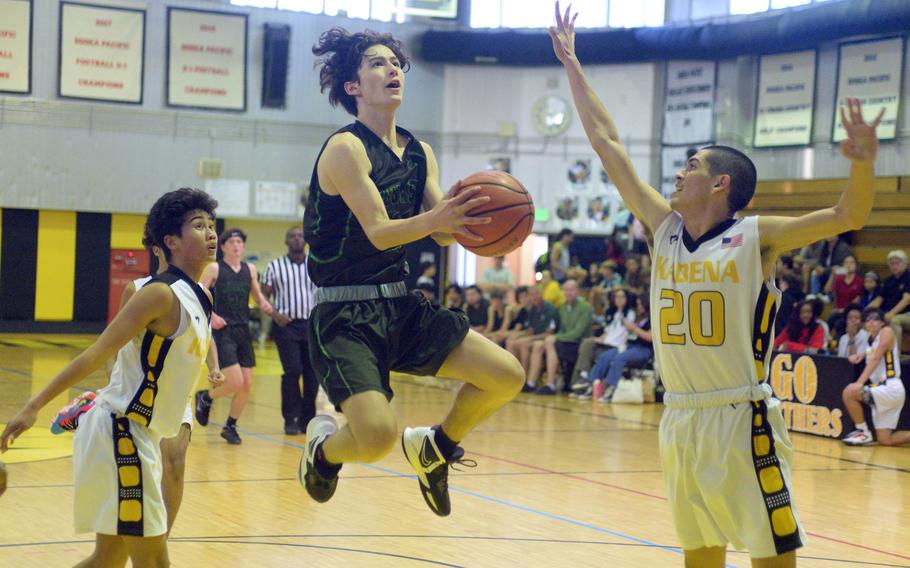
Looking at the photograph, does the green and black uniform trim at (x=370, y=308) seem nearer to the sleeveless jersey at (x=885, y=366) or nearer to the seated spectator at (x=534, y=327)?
the sleeveless jersey at (x=885, y=366)

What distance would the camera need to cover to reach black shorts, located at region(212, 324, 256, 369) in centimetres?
937

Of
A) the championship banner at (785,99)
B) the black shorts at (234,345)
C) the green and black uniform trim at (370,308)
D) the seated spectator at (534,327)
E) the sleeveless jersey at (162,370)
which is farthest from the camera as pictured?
the championship banner at (785,99)

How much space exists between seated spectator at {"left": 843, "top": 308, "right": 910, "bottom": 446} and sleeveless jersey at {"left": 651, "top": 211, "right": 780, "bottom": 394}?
7348mm

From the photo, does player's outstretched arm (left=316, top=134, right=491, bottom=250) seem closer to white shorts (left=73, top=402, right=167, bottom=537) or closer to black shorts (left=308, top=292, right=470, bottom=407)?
black shorts (left=308, top=292, right=470, bottom=407)

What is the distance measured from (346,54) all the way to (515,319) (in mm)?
11526

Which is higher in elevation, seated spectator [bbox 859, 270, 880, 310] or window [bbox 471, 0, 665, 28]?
window [bbox 471, 0, 665, 28]

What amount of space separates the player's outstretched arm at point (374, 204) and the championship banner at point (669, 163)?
706 inches

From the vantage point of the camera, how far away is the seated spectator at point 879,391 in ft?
35.4

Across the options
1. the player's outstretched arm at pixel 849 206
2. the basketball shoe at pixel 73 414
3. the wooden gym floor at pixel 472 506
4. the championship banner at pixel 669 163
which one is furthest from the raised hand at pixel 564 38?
the championship banner at pixel 669 163

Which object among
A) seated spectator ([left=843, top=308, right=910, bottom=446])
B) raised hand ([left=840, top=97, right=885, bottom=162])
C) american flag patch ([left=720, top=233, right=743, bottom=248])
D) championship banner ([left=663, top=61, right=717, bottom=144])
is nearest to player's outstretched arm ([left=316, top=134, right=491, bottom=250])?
american flag patch ([left=720, top=233, right=743, bottom=248])

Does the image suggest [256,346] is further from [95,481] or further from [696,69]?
[95,481]

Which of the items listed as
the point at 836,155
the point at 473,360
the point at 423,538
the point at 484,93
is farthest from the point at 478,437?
the point at 484,93

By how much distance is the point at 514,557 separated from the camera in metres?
5.77

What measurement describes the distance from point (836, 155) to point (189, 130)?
12164 mm
